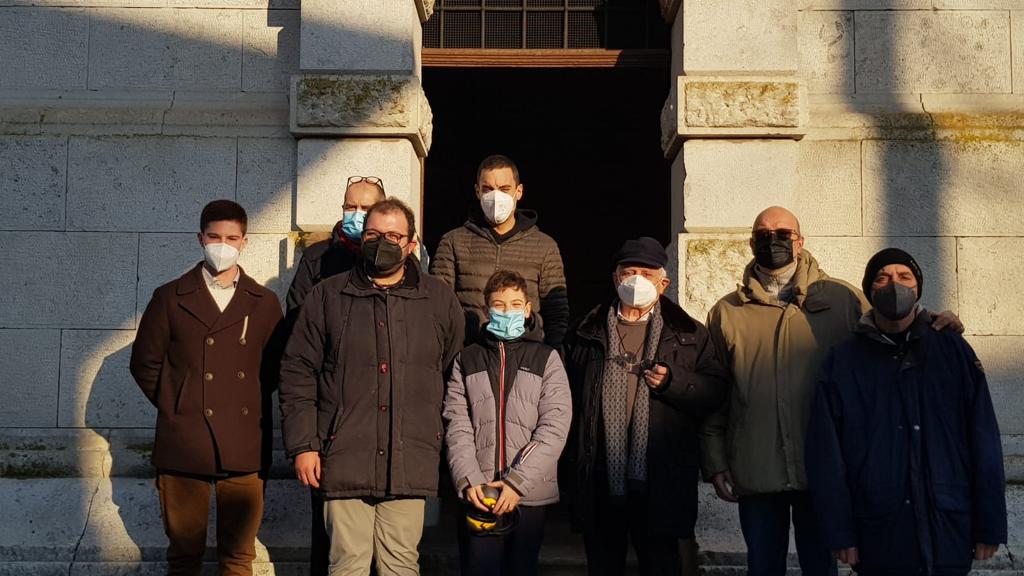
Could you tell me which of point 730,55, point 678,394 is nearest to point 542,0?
point 730,55

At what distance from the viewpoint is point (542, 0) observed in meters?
7.06

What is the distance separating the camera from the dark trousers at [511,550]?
454 cm

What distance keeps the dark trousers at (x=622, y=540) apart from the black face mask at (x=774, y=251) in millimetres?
1098

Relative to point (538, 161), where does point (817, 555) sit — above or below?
below

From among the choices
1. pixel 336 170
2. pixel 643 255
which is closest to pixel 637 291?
pixel 643 255

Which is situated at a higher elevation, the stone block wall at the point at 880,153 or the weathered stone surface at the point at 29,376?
the stone block wall at the point at 880,153

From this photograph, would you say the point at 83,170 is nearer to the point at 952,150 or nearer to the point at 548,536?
the point at 548,536

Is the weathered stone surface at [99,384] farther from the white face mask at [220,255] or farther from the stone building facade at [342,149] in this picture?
the white face mask at [220,255]

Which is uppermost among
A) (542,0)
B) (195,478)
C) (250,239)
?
(542,0)

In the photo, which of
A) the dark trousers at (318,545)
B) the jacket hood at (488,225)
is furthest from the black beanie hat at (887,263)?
the dark trousers at (318,545)

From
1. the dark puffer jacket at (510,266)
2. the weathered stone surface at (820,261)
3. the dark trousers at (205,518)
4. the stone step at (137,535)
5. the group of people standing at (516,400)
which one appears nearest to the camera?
the group of people standing at (516,400)

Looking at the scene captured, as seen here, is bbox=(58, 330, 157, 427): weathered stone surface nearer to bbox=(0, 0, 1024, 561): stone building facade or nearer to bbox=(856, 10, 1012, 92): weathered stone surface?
bbox=(0, 0, 1024, 561): stone building facade

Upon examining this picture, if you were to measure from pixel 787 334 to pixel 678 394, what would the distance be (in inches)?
20.7

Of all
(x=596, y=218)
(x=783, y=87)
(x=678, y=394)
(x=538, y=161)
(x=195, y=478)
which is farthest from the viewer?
(x=596, y=218)
